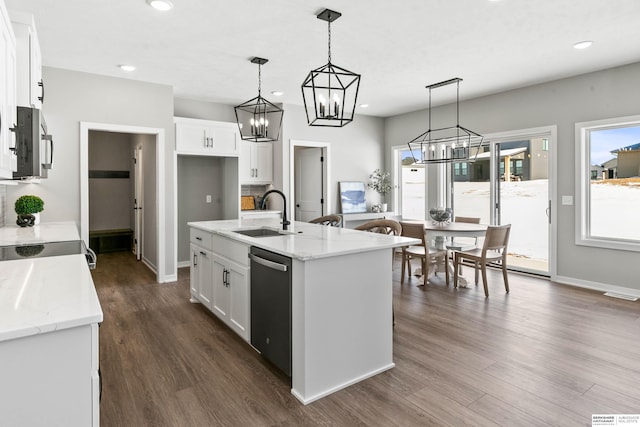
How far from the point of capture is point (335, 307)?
7.68ft

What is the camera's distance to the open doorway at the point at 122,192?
232 inches

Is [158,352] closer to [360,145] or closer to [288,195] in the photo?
[288,195]

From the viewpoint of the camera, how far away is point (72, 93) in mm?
4492

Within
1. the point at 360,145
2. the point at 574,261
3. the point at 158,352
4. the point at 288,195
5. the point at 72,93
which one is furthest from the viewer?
the point at 360,145

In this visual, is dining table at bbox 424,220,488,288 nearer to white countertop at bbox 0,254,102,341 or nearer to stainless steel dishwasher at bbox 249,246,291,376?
stainless steel dishwasher at bbox 249,246,291,376

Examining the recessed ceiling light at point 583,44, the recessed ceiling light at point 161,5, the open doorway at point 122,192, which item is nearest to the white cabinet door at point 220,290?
the recessed ceiling light at point 161,5

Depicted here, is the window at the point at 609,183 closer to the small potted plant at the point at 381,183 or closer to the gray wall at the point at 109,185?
the small potted plant at the point at 381,183

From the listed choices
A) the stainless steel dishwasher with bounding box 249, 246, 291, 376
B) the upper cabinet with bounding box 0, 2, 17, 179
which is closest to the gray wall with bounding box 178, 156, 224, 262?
the stainless steel dishwasher with bounding box 249, 246, 291, 376

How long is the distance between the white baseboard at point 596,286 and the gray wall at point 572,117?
0.01 meters

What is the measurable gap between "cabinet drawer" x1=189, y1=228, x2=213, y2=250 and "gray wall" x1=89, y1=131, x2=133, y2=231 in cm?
455

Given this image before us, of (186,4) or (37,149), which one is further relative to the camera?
(186,4)

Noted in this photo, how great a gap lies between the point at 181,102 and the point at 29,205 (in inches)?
109

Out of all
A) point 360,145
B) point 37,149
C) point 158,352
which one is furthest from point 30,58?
point 360,145

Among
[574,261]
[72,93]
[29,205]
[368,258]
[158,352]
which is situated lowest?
[158,352]
